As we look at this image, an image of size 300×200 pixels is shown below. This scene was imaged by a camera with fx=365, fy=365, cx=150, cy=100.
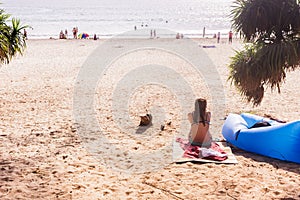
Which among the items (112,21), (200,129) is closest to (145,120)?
(200,129)

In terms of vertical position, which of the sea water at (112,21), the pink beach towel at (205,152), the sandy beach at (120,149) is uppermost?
the sea water at (112,21)

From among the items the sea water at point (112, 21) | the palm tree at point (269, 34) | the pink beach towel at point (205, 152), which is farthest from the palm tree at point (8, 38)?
the sea water at point (112, 21)

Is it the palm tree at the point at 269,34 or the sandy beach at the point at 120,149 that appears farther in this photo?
the sandy beach at the point at 120,149

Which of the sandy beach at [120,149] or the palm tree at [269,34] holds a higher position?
the palm tree at [269,34]

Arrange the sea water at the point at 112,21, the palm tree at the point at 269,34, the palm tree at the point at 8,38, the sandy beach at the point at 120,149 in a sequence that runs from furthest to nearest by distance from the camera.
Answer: the sea water at the point at 112,21, the palm tree at the point at 8,38, the sandy beach at the point at 120,149, the palm tree at the point at 269,34

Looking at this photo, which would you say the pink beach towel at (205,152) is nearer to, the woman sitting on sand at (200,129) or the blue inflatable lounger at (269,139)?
the woman sitting on sand at (200,129)

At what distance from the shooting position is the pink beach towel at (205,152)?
24.2 ft

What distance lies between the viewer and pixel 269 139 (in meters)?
7.58

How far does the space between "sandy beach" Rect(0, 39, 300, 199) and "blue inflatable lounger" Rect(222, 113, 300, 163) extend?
0.19 m

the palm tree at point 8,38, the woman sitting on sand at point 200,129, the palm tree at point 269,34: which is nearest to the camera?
the palm tree at point 269,34

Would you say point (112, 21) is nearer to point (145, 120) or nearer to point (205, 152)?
point (145, 120)

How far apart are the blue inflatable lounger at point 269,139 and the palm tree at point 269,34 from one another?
181 cm

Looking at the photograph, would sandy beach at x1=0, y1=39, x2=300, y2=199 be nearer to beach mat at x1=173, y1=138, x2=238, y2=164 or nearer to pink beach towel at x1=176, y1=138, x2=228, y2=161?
beach mat at x1=173, y1=138, x2=238, y2=164

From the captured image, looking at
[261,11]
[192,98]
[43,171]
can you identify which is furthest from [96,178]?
[192,98]
